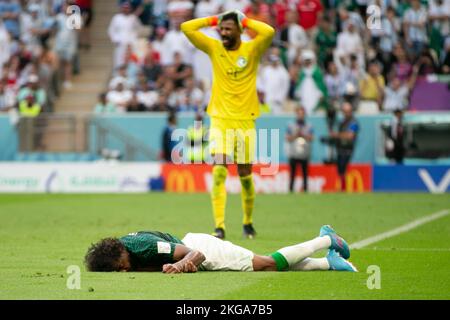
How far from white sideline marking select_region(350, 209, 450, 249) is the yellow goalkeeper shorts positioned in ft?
6.25

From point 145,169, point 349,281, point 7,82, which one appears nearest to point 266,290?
point 349,281

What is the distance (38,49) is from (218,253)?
21.3m

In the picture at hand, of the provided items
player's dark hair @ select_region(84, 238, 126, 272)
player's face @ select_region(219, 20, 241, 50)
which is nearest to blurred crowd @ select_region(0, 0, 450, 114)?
player's face @ select_region(219, 20, 241, 50)

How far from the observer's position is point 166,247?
35.0 feet

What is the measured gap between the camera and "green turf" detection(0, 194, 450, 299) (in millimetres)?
9844

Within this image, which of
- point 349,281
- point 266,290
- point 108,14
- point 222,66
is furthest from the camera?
point 108,14

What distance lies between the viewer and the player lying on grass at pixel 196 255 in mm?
10656

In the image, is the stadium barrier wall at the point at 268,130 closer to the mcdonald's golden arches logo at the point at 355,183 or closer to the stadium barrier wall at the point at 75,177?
the mcdonald's golden arches logo at the point at 355,183

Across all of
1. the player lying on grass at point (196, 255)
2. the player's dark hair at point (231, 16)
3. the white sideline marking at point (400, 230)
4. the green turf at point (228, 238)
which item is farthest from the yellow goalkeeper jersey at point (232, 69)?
the player lying on grass at point (196, 255)

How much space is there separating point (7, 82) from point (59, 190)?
4416 millimetres

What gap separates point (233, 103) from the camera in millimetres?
15336

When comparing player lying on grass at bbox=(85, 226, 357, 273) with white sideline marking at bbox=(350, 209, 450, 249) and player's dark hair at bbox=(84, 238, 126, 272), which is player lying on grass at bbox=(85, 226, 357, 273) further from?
white sideline marking at bbox=(350, 209, 450, 249)

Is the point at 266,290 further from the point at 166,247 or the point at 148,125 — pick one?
the point at 148,125

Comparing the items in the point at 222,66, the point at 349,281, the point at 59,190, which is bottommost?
the point at 59,190
